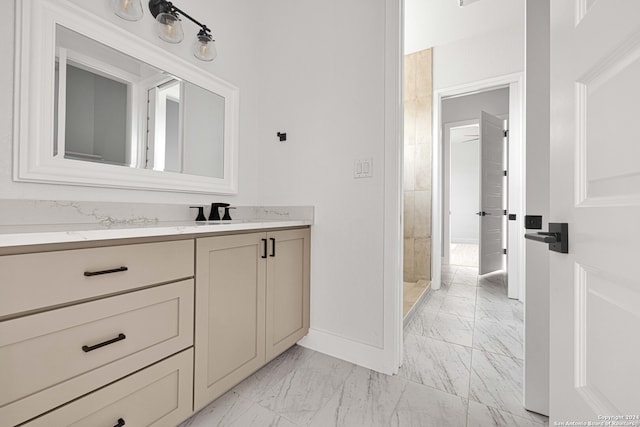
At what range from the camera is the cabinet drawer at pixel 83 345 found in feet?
2.40

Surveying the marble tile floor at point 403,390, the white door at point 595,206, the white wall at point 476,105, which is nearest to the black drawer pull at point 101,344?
the marble tile floor at point 403,390

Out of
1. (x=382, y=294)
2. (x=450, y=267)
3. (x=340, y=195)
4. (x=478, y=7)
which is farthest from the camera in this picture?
(x=450, y=267)

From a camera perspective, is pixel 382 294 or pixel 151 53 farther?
pixel 382 294

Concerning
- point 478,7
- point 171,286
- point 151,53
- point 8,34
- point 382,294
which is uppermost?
point 478,7

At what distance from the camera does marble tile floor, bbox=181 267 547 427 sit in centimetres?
124

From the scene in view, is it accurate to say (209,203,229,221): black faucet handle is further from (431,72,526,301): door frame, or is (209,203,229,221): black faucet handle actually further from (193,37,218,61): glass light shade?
(431,72,526,301): door frame

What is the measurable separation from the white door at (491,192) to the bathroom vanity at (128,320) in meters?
3.33

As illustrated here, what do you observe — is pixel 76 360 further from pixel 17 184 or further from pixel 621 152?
pixel 621 152

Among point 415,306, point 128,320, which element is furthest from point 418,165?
point 128,320

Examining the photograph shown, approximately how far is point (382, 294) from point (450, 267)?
3.52 metres

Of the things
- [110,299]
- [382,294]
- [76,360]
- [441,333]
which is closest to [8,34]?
[110,299]

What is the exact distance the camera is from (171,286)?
42.6 inches

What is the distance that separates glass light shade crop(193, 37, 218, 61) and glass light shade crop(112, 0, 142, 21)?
38 cm

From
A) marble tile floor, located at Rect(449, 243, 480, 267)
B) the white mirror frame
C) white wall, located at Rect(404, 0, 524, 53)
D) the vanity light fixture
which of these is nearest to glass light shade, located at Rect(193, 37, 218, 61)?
the vanity light fixture
